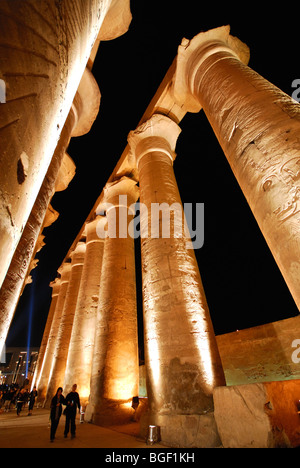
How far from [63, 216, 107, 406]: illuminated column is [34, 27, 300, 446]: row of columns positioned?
255cm

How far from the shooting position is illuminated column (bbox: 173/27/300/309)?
8.79ft

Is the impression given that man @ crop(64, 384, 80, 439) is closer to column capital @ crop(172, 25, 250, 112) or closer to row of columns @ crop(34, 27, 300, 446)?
row of columns @ crop(34, 27, 300, 446)

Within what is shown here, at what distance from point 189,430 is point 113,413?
3789mm

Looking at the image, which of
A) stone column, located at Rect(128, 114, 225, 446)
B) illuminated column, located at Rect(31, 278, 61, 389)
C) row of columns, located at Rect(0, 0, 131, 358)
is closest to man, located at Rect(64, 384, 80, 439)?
stone column, located at Rect(128, 114, 225, 446)

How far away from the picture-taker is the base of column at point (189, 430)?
3.55m

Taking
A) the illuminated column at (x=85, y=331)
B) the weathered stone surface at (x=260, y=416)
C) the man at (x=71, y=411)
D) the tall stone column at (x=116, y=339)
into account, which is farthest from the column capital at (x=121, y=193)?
the weathered stone surface at (x=260, y=416)

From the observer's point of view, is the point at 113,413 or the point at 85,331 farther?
the point at 85,331

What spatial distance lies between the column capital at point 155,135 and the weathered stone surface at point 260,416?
6605mm

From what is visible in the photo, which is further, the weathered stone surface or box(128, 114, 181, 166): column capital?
box(128, 114, 181, 166): column capital

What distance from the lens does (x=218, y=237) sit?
70.6ft

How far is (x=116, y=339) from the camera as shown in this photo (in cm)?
734

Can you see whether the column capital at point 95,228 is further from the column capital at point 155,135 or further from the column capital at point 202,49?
the column capital at point 202,49

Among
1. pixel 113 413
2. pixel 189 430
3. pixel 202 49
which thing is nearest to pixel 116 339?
pixel 113 413

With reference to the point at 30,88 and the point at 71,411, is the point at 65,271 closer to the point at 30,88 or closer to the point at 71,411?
the point at 71,411
